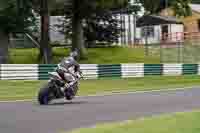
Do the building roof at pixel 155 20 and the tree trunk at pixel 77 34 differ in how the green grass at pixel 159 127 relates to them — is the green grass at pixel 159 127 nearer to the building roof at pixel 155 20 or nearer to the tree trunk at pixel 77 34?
the tree trunk at pixel 77 34

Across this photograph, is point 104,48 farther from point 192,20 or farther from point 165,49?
point 192,20

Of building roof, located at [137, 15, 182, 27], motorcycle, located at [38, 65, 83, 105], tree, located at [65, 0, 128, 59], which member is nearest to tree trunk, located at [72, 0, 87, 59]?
tree, located at [65, 0, 128, 59]

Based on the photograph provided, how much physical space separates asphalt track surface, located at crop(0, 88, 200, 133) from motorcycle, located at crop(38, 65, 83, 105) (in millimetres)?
237

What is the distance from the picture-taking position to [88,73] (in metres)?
30.4

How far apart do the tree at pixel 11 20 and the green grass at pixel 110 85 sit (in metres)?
8.29

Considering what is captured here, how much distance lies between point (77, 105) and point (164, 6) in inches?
1058

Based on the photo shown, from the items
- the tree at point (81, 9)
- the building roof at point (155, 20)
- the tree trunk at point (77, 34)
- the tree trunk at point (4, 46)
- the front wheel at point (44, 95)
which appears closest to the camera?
the front wheel at point (44, 95)

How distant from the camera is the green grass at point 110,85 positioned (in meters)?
23.4

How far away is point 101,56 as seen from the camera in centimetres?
4312

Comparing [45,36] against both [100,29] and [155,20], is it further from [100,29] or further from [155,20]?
[155,20]

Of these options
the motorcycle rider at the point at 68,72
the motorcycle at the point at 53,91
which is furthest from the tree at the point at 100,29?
the motorcycle at the point at 53,91

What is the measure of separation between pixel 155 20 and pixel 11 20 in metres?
29.1

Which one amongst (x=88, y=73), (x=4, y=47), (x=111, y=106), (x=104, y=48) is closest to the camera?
(x=111, y=106)

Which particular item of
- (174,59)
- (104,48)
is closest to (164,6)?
(174,59)
